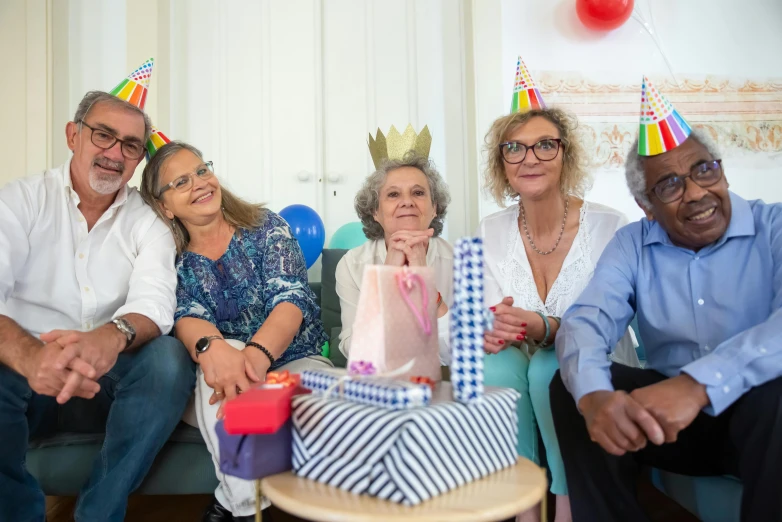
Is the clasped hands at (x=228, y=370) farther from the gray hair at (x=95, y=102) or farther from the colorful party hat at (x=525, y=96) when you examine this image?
the colorful party hat at (x=525, y=96)

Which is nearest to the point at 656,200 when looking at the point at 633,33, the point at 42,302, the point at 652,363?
the point at 652,363

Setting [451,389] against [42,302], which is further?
[42,302]

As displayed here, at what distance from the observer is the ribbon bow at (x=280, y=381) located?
3.39ft

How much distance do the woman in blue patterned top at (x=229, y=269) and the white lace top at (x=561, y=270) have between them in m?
0.61

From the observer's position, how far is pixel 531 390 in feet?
5.41

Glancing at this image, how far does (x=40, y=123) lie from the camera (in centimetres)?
334

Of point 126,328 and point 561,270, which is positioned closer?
point 126,328

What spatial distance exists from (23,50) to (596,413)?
3565 mm

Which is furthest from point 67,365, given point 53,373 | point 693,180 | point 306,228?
point 306,228

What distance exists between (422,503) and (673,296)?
3.13 feet

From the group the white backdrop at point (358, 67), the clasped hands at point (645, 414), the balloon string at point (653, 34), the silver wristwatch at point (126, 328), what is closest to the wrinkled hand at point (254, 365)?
the silver wristwatch at point (126, 328)

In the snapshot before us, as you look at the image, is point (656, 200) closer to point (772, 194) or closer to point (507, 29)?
point (507, 29)

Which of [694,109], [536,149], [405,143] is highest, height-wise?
[694,109]

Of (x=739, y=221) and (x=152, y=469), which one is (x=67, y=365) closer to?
(x=152, y=469)
